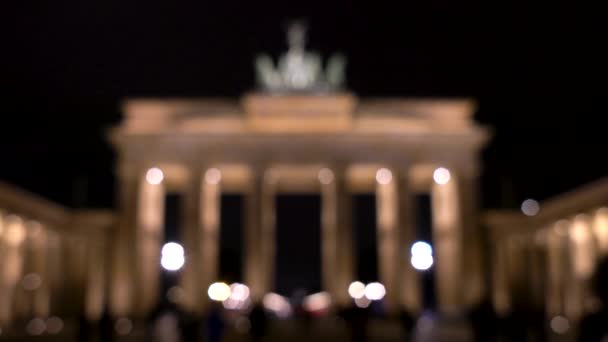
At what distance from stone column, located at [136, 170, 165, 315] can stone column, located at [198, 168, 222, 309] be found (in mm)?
3418

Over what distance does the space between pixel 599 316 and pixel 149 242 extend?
156 feet

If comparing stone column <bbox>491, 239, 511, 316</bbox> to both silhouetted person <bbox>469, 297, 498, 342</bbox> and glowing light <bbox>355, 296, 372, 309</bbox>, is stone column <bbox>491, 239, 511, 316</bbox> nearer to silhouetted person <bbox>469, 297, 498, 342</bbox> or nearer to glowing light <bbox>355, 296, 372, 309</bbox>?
glowing light <bbox>355, 296, 372, 309</bbox>

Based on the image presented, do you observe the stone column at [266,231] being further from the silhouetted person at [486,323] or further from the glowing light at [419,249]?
the silhouetted person at [486,323]

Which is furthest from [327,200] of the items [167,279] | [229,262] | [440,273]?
[167,279]


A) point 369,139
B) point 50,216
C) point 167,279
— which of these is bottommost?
point 167,279

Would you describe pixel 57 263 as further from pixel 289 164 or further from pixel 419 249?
pixel 419 249

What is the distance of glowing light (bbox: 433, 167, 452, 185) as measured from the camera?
173ft

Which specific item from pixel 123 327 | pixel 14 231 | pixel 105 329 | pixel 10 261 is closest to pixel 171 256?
pixel 10 261

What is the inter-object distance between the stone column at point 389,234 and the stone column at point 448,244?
3251mm

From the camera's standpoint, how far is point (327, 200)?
55.6m

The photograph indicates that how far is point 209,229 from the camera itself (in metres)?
55.1

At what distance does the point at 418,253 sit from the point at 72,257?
77.8ft

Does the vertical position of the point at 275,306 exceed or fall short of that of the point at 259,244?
it falls short

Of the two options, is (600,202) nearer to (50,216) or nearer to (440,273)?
(440,273)
